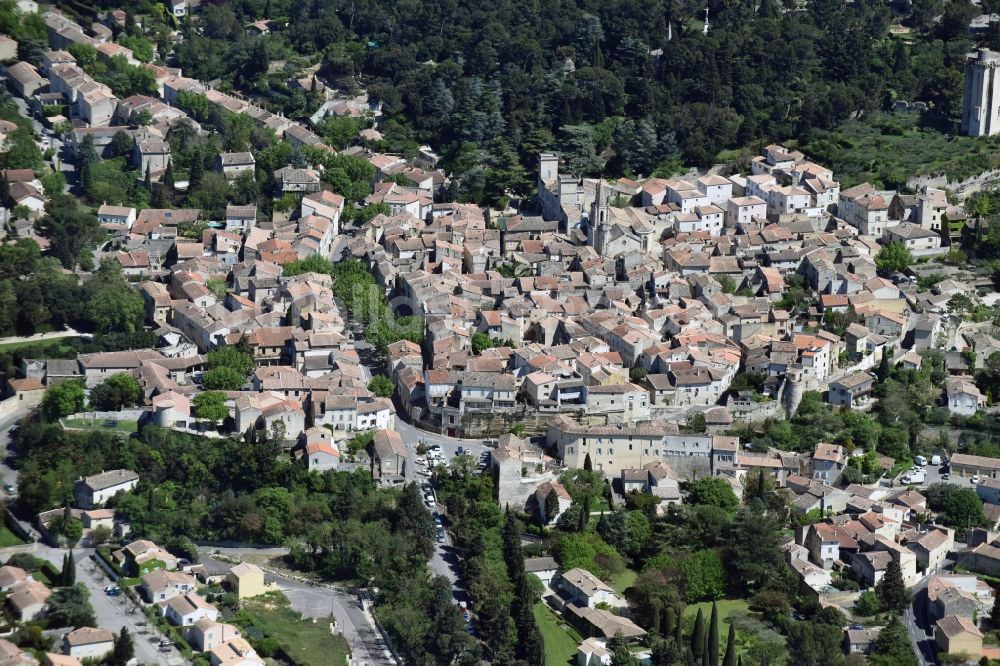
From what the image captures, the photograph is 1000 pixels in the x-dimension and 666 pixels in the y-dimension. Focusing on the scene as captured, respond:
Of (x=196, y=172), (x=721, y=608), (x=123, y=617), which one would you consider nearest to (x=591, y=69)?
(x=196, y=172)

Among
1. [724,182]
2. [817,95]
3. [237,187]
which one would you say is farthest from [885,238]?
[237,187]

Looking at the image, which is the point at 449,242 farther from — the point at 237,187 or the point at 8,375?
the point at 8,375

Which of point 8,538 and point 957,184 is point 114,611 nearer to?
point 8,538

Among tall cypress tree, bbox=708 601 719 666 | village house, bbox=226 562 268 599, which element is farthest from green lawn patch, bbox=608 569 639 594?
village house, bbox=226 562 268 599

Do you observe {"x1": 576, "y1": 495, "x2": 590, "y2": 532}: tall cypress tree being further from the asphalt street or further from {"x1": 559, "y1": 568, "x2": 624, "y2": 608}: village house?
the asphalt street

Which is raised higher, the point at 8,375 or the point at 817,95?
the point at 817,95
